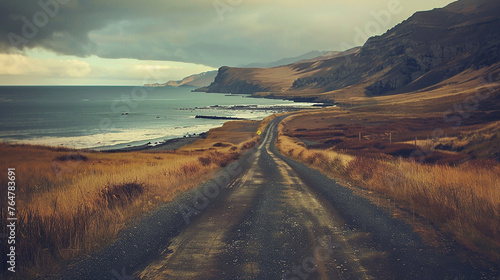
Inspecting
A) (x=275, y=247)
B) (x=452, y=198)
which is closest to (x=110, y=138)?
(x=275, y=247)

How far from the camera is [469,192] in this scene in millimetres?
9109

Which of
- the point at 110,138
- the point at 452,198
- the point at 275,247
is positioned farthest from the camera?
the point at 110,138

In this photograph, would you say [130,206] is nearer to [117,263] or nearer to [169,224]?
[169,224]

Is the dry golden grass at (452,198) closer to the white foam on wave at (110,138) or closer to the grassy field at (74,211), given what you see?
the grassy field at (74,211)

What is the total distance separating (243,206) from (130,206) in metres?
3.70

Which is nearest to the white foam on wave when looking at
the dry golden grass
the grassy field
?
the grassy field

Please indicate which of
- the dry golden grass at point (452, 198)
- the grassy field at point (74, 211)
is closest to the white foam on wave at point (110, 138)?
the grassy field at point (74, 211)

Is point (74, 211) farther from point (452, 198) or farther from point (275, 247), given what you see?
point (452, 198)

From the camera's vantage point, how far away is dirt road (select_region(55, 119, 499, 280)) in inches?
224

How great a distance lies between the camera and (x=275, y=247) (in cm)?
685

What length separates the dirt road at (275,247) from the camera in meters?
5.69

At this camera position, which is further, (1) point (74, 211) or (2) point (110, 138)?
(2) point (110, 138)

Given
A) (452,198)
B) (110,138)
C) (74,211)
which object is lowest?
(110,138)

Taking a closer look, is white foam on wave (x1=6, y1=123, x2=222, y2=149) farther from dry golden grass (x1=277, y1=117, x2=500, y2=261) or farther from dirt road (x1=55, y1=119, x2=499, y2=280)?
dry golden grass (x1=277, y1=117, x2=500, y2=261)
